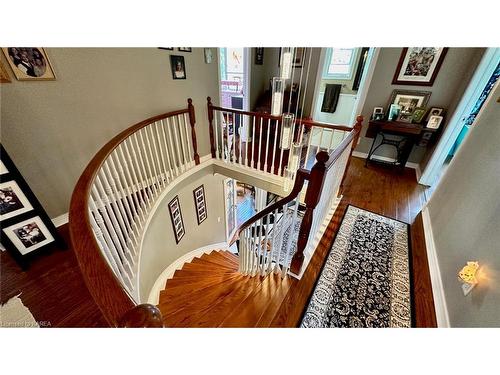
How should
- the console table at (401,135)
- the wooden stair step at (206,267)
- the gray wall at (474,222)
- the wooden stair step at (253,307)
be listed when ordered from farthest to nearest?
the console table at (401,135) < the wooden stair step at (206,267) < the wooden stair step at (253,307) < the gray wall at (474,222)

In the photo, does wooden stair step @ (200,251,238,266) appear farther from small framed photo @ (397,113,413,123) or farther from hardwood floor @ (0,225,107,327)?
small framed photo @ (397,113,413,123)

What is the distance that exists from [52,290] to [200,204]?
258cm

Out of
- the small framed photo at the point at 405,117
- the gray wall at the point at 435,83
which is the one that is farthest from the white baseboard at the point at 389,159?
the small framed photo at the point at 405,117

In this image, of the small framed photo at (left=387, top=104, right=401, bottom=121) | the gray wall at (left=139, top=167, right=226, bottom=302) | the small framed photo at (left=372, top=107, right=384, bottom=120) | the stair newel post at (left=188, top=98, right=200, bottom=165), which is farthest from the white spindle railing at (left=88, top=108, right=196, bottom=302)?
the small framed photo at (left=387, top=104, right=401, bottom=121)

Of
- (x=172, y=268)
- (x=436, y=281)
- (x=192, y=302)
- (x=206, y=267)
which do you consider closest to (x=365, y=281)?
(x=436, y=281)

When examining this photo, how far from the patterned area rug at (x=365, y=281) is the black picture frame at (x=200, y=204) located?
101 inches

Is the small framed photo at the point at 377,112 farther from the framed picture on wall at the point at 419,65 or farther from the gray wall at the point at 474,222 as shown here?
the gray wall at the point at 474,222

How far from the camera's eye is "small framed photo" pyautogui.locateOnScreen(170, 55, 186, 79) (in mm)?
2555

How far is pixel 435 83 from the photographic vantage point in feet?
10.1

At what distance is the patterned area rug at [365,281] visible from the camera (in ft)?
4.42

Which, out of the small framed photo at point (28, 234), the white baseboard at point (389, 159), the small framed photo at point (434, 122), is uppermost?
the small framed photo at point (434, 122)
